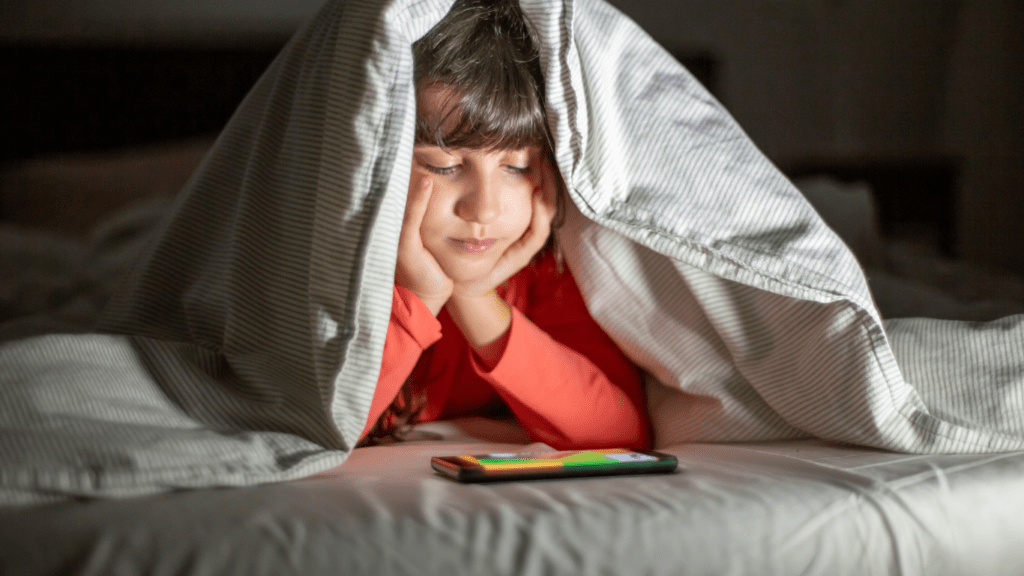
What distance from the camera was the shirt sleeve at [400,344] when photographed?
675 millimetres

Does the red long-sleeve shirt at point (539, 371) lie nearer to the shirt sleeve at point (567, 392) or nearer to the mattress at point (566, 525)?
the shirt sleeve at point (567, 392)

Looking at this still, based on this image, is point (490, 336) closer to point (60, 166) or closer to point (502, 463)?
point (502, 463)

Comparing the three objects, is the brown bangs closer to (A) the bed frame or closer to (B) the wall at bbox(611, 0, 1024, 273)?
(A) the bed frame

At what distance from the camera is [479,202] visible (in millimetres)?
660

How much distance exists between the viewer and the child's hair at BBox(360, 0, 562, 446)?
65cm

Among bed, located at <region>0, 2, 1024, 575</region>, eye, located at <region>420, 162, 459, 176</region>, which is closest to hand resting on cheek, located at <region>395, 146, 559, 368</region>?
eye, located at <region>420, 162, 459, 176</region>

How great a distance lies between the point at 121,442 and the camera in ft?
1.66

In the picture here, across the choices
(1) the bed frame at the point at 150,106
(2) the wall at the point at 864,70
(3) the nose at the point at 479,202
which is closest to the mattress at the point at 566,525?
(3) the nose at the point at 479,202

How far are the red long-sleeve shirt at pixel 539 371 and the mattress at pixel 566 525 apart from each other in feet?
0.49

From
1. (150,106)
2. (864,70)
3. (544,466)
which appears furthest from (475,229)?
(864,70)

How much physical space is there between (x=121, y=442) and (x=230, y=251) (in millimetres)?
243

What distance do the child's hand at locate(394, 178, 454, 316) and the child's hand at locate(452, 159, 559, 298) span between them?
0.08 feet

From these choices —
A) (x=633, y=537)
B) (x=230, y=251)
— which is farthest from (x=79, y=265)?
(x=633, y=537)

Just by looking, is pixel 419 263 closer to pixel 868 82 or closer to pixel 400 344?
pixel 400 344
